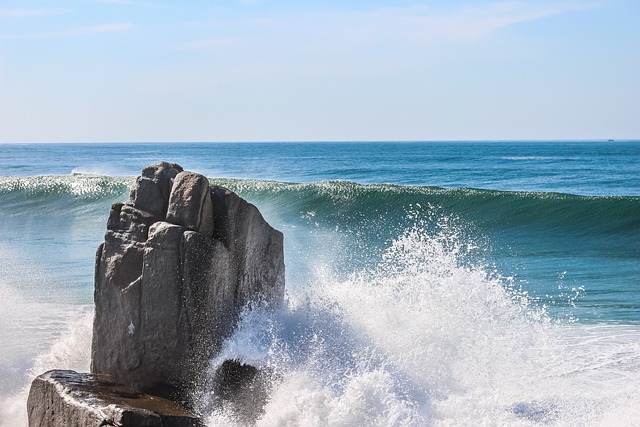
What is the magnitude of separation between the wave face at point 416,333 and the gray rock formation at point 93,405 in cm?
46

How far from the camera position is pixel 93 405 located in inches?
217

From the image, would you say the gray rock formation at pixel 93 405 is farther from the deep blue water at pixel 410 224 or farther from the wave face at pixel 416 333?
the deep blue water at pixel 410 224

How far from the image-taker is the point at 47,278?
12383 mm

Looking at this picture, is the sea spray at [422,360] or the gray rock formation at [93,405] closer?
the gray rock formation at [93,405]

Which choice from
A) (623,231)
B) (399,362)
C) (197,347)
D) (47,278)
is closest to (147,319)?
(197,347)

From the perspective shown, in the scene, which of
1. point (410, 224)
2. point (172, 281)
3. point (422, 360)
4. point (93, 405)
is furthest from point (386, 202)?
point (93, 405)

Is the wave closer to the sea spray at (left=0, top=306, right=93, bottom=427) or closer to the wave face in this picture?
the wave face

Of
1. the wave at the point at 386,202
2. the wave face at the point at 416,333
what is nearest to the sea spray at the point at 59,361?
the wave face at the point at 416,333

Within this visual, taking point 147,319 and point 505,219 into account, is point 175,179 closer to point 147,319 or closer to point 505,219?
point 147,319

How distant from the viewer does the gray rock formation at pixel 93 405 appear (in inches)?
212

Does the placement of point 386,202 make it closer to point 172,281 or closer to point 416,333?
point 416,333

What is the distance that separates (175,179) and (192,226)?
45 centimetres

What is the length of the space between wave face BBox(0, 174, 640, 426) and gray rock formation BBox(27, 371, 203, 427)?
46 centimetres

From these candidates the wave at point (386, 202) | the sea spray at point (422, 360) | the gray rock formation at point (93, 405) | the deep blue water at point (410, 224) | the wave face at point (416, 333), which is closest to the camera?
the gray rock formation at point (93, 405)
